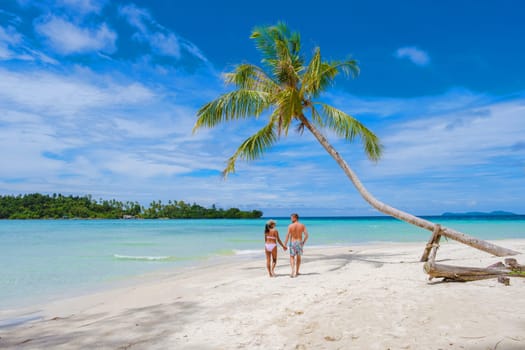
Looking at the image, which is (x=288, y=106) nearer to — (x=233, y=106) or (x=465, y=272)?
(x=233, y=106)

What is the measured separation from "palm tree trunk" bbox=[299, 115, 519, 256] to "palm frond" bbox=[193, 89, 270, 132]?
1.28 m

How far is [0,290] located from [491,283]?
10.5m

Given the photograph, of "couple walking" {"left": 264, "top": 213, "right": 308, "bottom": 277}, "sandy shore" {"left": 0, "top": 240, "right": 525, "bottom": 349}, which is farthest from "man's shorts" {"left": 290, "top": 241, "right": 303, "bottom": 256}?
"sandy shore" {"left": 0, "top": 240, "right": 525, "bottom": 349}

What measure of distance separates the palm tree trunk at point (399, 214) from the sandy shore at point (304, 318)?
1998 mm

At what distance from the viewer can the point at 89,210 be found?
93938mm

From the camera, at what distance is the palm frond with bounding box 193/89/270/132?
10.2 m

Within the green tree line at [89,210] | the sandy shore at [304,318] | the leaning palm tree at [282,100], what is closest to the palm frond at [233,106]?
the leaning palm tree at [282,100]

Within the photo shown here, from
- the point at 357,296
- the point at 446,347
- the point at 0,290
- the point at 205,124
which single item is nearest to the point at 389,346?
the point at 446,347

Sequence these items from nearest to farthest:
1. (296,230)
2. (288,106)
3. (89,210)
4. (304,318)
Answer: (304,318)
(296,230)
(288,106)
(89,210)

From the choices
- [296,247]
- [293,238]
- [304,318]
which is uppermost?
[293,238]

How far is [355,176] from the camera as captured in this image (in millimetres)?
9703

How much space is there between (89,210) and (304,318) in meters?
101

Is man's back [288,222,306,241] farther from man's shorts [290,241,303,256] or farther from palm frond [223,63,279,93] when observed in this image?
palm frond [223,63,279,93]

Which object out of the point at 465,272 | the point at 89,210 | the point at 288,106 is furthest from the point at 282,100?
the point at 89,210
